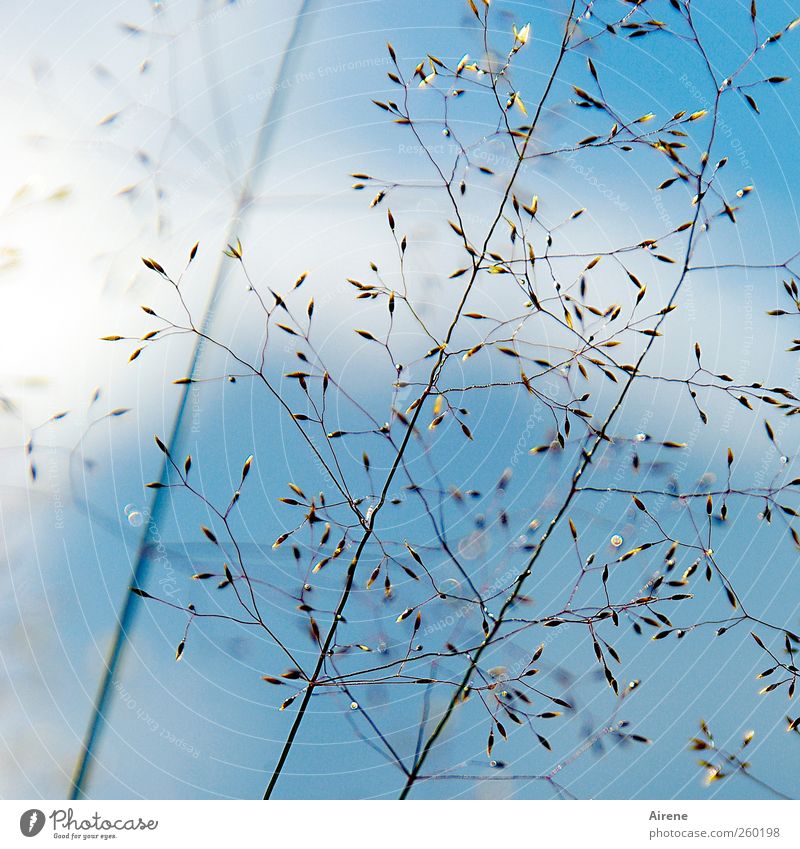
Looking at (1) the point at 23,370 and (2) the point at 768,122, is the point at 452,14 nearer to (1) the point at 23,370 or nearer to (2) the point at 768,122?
(2) the point at 768,122

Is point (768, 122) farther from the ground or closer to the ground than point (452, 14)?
closer to the ground

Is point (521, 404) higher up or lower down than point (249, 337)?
lower down

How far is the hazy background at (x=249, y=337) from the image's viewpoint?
2.40ft

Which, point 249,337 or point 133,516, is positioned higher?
point 249,337

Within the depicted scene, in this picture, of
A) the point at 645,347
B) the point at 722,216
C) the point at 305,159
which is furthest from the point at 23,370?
the point at 722,216

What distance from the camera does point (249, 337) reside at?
2.48ft

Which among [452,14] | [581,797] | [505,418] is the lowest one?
[581,797]

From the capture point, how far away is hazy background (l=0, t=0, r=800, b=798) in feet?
2.40

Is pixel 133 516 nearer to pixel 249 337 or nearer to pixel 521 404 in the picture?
pixel 249 337

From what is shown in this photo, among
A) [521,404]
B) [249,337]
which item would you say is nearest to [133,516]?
[249,337]

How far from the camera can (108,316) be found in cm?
75

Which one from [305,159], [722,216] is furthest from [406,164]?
[722,216]

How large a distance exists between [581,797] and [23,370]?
2.40 ft

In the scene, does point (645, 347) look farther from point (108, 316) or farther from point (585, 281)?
point (108, 316)
